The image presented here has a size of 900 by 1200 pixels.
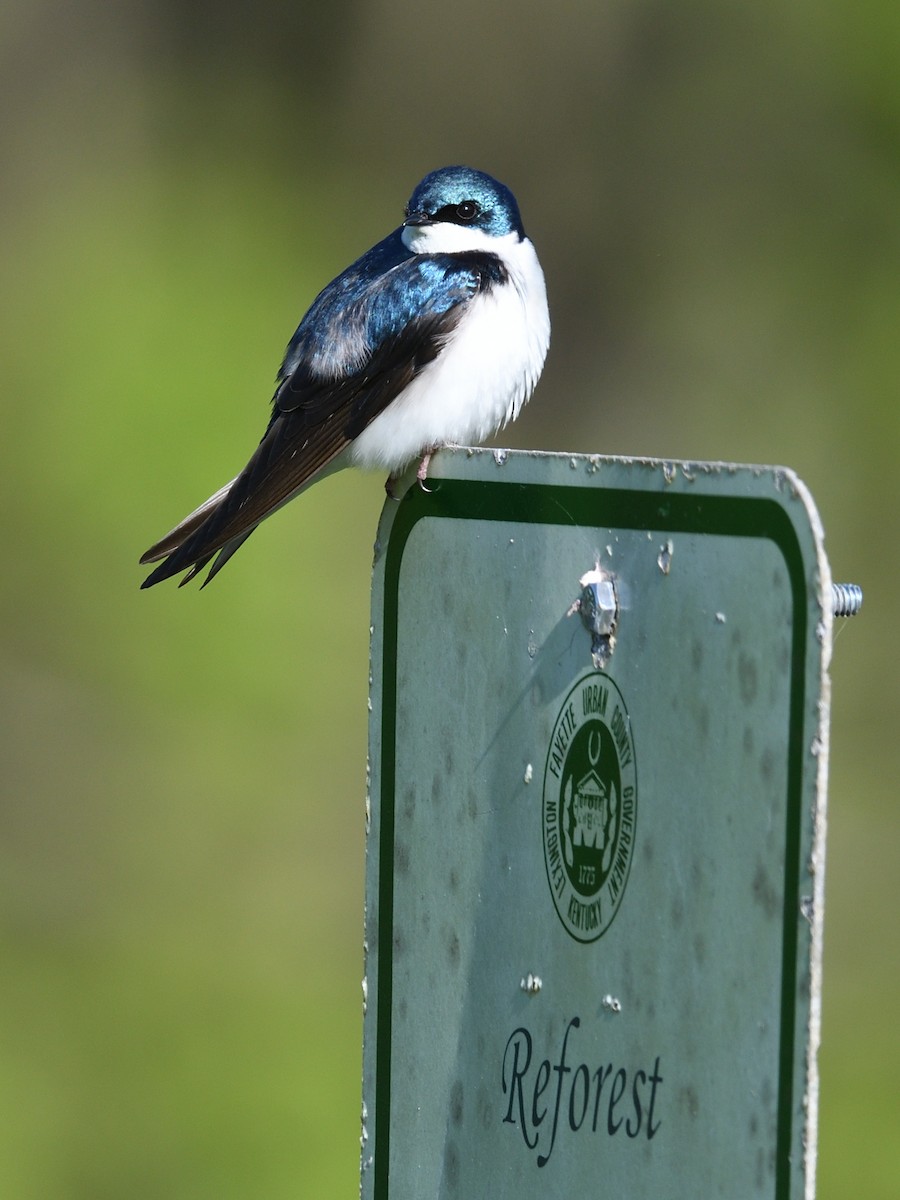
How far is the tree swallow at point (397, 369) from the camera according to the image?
228 cm

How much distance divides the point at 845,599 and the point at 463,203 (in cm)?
170

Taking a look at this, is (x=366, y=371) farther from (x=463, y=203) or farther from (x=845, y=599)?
(x=845, y=599)

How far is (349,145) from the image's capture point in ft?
16.3

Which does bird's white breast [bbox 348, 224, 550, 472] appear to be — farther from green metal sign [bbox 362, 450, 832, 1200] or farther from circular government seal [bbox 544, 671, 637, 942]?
circular government seal [bbox 544, 671, 637, 942]

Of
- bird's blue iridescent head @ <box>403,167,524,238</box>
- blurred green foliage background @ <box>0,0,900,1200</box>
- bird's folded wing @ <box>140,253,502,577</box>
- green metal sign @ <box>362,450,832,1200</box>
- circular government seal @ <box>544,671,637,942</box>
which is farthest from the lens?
blurred green foliage background @ <box>0,0,900,1200</box>

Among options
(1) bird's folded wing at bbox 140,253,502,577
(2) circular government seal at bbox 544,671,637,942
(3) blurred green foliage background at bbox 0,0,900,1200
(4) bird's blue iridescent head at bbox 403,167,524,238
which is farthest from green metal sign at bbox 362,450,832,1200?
(3) blurred green foliage background at bbox 0,0,900,1200

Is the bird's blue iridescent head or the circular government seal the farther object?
the bird's blue iridescent head

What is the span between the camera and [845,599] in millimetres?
960

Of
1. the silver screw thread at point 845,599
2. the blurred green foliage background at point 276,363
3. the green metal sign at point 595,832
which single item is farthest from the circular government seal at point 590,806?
the blurred green foliage background at point 276,363

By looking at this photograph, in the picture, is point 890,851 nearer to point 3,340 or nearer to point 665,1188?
point 3,340

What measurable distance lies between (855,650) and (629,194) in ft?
4.46

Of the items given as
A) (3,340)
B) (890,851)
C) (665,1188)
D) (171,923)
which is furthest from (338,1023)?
(665,1188)

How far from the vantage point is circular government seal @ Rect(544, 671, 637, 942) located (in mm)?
1018

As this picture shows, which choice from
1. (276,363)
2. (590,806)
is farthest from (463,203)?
(276,363)
